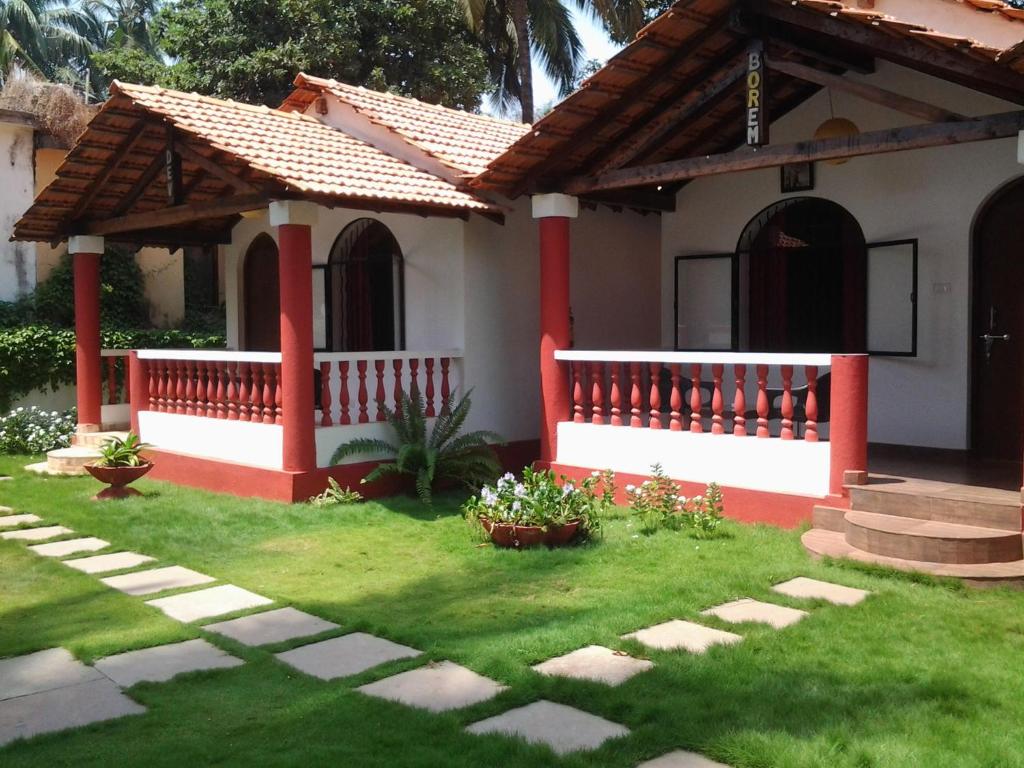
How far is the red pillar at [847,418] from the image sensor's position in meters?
7.09

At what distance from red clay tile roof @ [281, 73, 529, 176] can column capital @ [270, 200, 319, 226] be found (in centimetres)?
173

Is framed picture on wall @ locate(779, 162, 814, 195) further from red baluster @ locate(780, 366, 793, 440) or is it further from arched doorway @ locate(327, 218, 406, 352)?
arched doorway @ locate(327, 218, 406, 352)

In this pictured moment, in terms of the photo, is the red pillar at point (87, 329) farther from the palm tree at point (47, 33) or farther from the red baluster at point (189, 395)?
the palm tree at point (47, 33)

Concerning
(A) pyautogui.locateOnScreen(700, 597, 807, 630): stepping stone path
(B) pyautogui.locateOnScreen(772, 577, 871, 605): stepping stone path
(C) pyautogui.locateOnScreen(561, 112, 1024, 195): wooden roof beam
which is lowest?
(A) pyautogui.locateOnScreen(700, 597, 807, 630): stepping stone path

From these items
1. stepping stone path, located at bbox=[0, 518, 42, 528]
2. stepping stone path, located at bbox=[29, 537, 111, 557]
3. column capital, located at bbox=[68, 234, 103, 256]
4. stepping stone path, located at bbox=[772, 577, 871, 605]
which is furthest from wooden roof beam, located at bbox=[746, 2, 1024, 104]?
column capital, located at bbox=[68, 234, 103, 256]

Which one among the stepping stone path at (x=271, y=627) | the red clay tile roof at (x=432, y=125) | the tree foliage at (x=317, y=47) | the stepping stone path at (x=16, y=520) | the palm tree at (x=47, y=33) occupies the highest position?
the palm tree at (x=47, y=33)

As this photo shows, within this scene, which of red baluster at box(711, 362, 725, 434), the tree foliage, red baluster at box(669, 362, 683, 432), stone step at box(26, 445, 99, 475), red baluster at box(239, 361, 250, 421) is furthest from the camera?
the tree foliage

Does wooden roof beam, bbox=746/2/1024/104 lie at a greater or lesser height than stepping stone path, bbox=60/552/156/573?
greater

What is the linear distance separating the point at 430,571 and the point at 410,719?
2.76 metres

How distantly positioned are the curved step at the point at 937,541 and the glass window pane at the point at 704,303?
431 centimetres

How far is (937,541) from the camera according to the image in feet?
20.2

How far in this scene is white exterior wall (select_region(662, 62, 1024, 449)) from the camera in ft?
28.7

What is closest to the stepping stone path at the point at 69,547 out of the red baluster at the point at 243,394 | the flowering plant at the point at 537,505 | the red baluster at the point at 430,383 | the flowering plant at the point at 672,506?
the red baluster at the point at 243,394

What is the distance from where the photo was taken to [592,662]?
4.80m
